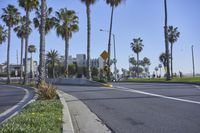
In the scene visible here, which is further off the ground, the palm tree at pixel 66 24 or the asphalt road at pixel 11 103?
the palm tree at pixel 66 24

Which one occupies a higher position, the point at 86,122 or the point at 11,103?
the point at 11,103

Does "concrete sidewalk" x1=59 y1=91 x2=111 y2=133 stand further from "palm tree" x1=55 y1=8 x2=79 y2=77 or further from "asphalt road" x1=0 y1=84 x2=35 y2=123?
"palm tree" x1=55 y1=8 x2=79 y2=77

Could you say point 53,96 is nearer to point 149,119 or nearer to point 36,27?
point 149,119

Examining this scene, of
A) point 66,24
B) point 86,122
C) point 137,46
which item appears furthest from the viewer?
point 137,46

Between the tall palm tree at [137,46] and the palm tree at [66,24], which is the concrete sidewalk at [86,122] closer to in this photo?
the palm tree at [66,24]

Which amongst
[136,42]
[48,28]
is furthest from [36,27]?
[136,42]

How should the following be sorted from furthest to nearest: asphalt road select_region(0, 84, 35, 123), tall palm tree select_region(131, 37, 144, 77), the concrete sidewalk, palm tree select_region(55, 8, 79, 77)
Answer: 1. tall palm tree select_region(131, 37, 144, 77)
2. palm tree select_region(55, 8, 79, 77)
3. asphalt road select_region(0, 84, 35, 123)
4. the concrete sidewalk

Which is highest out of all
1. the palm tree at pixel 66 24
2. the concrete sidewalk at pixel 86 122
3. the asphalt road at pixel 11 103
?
the palm tree at pixel 66 24

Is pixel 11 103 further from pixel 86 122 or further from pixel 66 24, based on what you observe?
pixel 66 24

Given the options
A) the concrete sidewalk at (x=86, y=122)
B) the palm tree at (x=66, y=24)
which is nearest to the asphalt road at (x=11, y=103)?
the concrete sidewalk at (x=86, y=122)

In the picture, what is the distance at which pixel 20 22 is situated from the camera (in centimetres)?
6234

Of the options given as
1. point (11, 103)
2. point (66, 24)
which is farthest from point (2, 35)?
point (11, 103)

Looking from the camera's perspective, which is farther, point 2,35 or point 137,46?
point 137,46

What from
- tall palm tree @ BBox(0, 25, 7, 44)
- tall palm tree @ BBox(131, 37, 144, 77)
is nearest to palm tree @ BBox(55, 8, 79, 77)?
tall palm tree @ BBox(0, 25, 7, 44)
